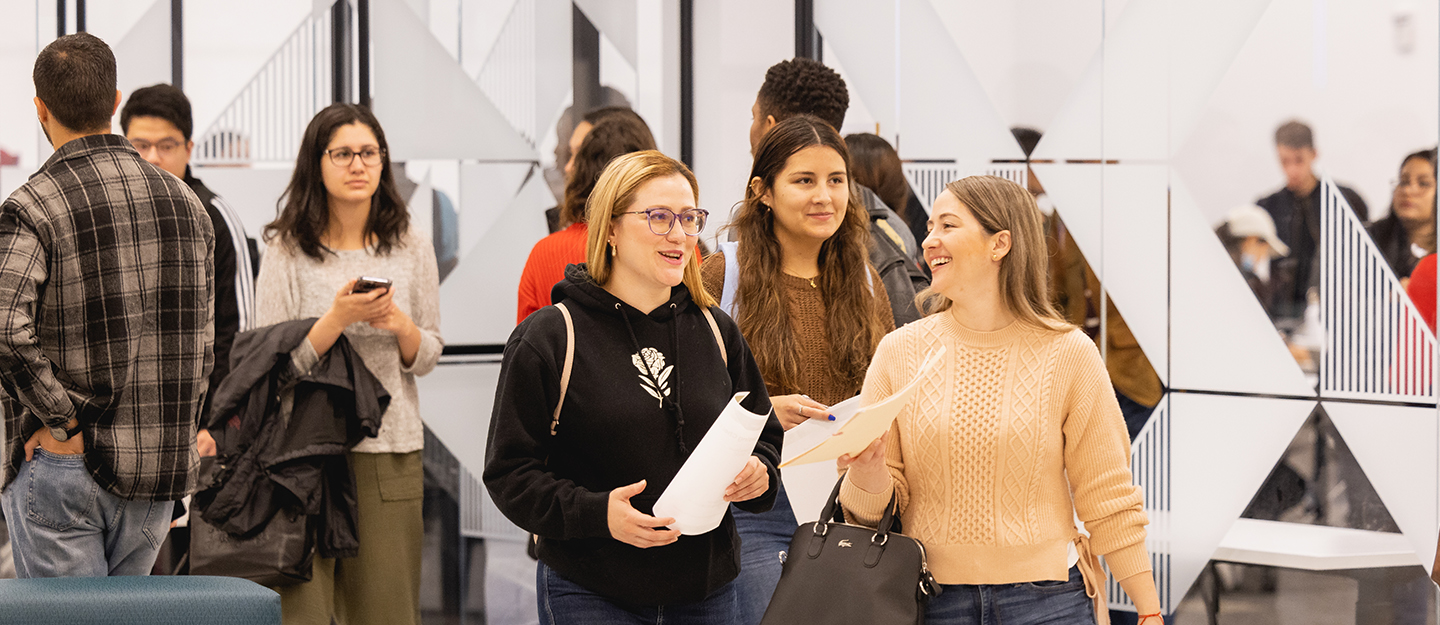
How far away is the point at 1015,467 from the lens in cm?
223

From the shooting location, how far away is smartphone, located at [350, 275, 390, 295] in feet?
10.7

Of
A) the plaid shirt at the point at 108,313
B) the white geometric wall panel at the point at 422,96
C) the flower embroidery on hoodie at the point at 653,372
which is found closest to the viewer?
the flower embroidery on hoodie at the point at 653,372

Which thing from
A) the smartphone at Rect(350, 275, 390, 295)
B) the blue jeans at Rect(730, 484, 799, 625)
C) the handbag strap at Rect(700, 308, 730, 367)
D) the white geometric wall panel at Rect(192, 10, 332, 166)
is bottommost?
the blue jeans at Rect(730, 484, 799, 625)

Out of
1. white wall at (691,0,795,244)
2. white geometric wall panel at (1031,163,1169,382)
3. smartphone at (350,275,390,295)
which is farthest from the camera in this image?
white wall at (691,0,795,244)

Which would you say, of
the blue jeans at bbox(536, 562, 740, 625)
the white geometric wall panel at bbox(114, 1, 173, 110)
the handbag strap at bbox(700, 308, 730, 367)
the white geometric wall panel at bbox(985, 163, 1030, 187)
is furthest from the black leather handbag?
the white geometric wall panel at bbox(114, 1, 173, 110)

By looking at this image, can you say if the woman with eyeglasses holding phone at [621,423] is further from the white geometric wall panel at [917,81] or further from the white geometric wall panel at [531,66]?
the white geometric wall panel at [531,66]

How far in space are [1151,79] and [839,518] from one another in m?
2.35

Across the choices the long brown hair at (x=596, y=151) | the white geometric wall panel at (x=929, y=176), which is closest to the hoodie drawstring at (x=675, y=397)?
the long brown hair at (x=596, y=151)

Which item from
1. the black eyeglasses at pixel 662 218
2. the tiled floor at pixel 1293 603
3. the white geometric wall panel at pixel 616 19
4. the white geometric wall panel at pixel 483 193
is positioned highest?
the white geometric wall panel at pixel 616 19

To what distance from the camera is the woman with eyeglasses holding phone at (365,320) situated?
349 cm

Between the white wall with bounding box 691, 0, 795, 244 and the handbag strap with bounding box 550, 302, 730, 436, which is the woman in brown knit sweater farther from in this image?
the white wall with bounding box 691, 0, 795, 244

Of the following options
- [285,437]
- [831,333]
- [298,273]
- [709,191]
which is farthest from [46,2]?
[831,333]

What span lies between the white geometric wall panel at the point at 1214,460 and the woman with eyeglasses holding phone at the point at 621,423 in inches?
89.6

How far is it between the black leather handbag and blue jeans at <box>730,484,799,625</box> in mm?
524
